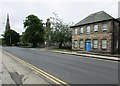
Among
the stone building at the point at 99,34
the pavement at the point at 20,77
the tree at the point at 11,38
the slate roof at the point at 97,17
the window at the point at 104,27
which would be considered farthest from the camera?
the tree at the point at 11,38

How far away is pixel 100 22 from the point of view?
4400 cm

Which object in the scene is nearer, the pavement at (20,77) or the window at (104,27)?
the pavement at (20,77)

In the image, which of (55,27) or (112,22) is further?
(55,27)

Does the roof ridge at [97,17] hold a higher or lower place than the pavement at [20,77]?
higher

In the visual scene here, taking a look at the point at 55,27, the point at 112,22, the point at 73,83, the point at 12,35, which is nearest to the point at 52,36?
the point at 55,27

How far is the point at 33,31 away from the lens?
8925cm

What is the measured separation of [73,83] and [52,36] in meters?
55.0

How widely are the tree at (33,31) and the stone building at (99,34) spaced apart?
39.3 m

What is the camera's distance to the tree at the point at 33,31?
88.1 metres

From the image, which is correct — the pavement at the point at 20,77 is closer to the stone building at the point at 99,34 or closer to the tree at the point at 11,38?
the stone building at the point at 99,34

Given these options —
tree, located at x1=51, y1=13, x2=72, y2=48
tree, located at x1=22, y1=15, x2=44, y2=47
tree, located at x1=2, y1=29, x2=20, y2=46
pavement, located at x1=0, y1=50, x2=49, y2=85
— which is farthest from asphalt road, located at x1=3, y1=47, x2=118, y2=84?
tree, located at x1=2, y1=29, x2=20, y2=46

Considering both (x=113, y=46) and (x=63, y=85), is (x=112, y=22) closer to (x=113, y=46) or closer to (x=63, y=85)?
(x=113, y=46)

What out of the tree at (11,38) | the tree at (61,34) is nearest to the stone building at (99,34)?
the tree at (61,34)

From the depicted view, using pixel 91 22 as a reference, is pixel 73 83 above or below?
below
